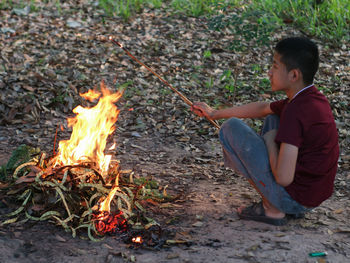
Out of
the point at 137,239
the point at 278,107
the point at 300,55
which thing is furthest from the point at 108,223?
the point at 300,55

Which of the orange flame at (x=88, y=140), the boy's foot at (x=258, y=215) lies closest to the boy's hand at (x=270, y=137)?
the boy's foot at (x=258, y=215)

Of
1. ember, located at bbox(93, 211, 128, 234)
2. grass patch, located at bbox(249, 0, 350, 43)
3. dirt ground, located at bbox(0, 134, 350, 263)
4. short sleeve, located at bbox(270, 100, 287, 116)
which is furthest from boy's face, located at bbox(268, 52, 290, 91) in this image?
grass patch, located at bbox(249, 0, 350, 43)

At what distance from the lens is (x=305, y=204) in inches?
130

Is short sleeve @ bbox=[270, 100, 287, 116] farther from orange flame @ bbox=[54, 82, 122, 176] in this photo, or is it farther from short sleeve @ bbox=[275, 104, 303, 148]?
orange flame @ bbox=[54, 82, 122, 176]

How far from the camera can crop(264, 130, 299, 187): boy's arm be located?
305cm

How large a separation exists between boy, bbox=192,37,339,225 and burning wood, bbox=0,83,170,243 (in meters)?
0.89

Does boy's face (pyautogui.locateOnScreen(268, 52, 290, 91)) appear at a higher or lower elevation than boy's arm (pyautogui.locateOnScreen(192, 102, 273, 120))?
higher

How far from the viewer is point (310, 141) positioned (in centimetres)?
316

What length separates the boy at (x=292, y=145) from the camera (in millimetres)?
3096

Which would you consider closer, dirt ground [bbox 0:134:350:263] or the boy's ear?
dirt ground [bbox 0:134:350:263]

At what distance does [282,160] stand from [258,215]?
24.8 inches

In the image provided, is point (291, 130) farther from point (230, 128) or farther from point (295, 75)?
point (230, 128)

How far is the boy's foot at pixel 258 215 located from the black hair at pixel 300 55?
1.07 metres

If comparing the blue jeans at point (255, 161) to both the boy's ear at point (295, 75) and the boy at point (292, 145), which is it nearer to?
the boy at point (292, 145)
